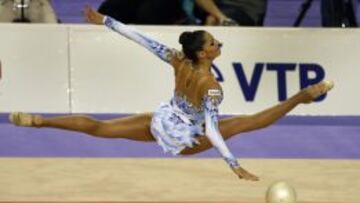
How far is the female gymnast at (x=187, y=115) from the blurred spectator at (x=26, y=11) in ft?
9.40

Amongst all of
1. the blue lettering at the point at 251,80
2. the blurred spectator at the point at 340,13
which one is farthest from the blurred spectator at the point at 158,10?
the blurred spectator at the point at 340,13

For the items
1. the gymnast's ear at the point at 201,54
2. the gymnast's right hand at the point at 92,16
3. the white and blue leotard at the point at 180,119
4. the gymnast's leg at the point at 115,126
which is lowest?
the gymnast's leg at the point at 115,126

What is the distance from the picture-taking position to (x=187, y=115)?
4582 mm

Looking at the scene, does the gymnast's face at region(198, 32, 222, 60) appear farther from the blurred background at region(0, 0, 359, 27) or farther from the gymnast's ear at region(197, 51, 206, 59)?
the blurred background at region(0, 0, 359, 27)

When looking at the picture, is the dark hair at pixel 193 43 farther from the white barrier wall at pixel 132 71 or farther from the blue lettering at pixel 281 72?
the blue lettering at pixel 281 72

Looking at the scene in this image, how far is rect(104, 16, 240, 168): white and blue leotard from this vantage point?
4.41m

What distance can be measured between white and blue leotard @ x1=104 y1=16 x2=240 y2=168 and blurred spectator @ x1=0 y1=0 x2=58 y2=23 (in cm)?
294

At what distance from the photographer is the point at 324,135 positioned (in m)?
6.80

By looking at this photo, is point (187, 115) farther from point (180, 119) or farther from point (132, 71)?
point (132, 71)

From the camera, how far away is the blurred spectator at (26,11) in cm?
738

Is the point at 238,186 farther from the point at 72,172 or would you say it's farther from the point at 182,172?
the point at 72,172

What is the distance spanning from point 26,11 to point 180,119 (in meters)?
3.14

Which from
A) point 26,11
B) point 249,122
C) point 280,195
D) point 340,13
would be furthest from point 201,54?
point 340,13

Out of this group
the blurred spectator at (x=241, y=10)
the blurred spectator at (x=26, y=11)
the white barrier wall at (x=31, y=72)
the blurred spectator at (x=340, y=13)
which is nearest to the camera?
the white barrier wall at (x=31, y=72)
